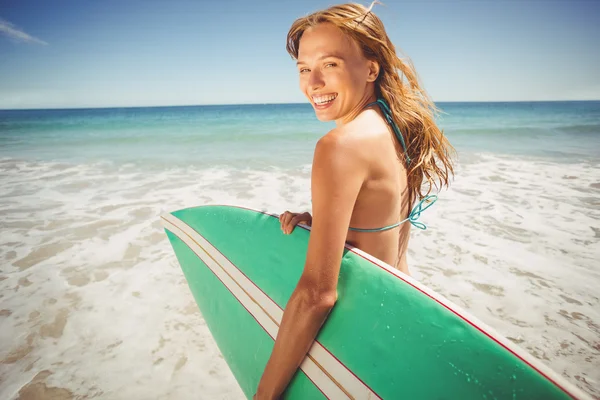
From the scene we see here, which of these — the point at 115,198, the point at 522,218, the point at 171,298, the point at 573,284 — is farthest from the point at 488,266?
the point at 115,198

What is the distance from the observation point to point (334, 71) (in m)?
1.28

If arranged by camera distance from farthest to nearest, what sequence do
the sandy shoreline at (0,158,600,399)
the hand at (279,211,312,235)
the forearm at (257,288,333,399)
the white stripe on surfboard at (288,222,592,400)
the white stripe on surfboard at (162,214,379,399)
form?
the sandy shoreline at (0,158,600,399) < the hand at (279,211,312,235) < the white stripe on surfboard at (162,214,379,399) < the forearm at (257,288,333,399) < the white stripe on surfboard at (288,222,592,400)

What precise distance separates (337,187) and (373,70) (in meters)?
0.73

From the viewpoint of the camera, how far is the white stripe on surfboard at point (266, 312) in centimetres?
118

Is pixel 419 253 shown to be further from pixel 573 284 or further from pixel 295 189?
pixel 295 189

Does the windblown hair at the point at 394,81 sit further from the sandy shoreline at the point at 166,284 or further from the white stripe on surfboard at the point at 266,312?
the sandy shoreline at the point at 166,284

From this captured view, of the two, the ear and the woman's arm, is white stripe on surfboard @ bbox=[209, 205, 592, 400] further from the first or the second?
the ear

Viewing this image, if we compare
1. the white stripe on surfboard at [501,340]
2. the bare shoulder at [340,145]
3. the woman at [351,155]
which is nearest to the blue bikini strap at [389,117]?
the woman at [351,155]

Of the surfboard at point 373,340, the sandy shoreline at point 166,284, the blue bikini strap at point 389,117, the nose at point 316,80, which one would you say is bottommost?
the sandy shoreline at point 166,284

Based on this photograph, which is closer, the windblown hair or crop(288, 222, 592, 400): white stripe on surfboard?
crop(288, 222, 592, 400): white stripe on surfboard

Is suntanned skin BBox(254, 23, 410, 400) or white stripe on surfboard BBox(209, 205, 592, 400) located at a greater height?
suntanned skin BBox(254, 23, 410, 400)

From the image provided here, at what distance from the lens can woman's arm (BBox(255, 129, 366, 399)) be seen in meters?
0.95

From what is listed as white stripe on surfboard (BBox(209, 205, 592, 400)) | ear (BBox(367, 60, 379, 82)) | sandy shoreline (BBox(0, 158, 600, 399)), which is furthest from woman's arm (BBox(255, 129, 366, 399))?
sandy shoreline (BBox(0, 158, 600, 399))

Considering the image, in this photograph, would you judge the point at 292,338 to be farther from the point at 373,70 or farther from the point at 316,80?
the point at 373,70
